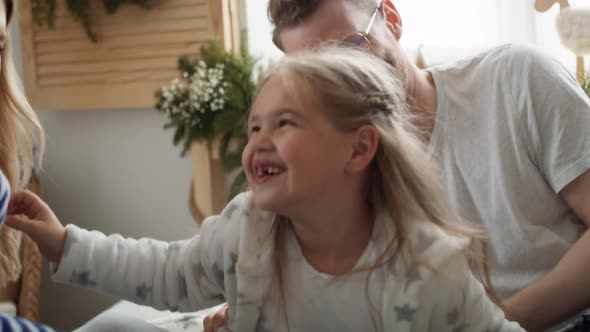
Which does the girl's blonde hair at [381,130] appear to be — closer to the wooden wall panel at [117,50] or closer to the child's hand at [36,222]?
the child's hand at [36,222]

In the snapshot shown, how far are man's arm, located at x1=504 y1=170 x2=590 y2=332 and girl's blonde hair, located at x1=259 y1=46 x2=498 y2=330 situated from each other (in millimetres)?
69

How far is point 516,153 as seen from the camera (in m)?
1.21

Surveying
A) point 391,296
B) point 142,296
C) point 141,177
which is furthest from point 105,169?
point 391,296

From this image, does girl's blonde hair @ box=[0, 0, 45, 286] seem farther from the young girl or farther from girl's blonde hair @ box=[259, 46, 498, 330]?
girl's blonde hair @ box=[259, 46, 498, 330]

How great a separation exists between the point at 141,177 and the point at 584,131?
1.58 m

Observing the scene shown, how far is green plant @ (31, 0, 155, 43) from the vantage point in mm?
2223

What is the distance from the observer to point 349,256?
1.09 metres

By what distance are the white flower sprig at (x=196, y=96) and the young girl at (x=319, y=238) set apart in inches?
37.4

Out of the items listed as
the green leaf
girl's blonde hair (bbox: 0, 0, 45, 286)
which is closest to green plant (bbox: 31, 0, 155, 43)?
the green leaf

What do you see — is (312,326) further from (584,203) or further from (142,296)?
(584,203)

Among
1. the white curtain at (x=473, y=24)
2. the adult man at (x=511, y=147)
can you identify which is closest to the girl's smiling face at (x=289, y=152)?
the adult man at (x=511, y=147)

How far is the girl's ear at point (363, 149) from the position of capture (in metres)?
1.07

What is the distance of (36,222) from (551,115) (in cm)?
78

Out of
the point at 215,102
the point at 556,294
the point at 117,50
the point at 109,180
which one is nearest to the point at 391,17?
the point at 556,294
